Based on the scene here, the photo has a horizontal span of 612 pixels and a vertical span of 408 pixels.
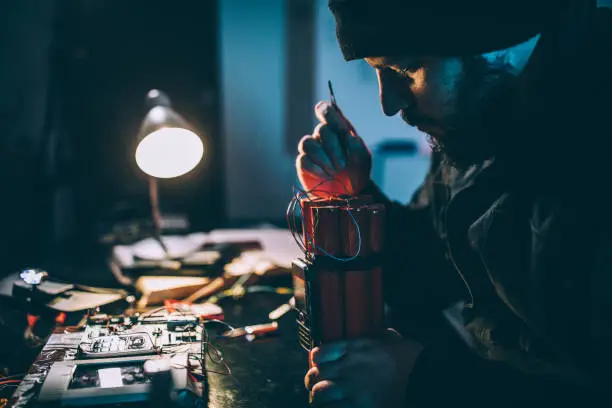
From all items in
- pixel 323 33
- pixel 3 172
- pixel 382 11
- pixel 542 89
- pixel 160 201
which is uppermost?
pixel 323 33

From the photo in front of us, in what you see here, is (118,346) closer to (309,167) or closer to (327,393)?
(327,393)

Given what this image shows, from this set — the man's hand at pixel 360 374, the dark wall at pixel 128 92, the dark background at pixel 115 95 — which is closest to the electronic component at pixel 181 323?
the man's hand at pixel 360 374

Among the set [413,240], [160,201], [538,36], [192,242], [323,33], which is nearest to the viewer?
[538,36]

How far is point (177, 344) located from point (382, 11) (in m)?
0.77

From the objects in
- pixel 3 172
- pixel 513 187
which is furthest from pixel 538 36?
pixel 3 172

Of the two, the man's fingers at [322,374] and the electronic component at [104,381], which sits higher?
the electronic component at [104,381]

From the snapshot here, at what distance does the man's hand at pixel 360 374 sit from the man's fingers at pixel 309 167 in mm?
408

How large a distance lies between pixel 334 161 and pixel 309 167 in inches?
2.5

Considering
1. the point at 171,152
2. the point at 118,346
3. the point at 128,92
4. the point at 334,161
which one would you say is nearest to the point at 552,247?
the point at 334,161

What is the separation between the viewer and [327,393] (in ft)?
3.34

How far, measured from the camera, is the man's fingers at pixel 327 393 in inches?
39.9

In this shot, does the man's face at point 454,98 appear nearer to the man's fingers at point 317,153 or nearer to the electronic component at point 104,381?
the man's fingers at point 317,153

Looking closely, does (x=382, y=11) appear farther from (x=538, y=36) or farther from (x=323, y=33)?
(x=323, y=33)

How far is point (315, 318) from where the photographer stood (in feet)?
3.84
